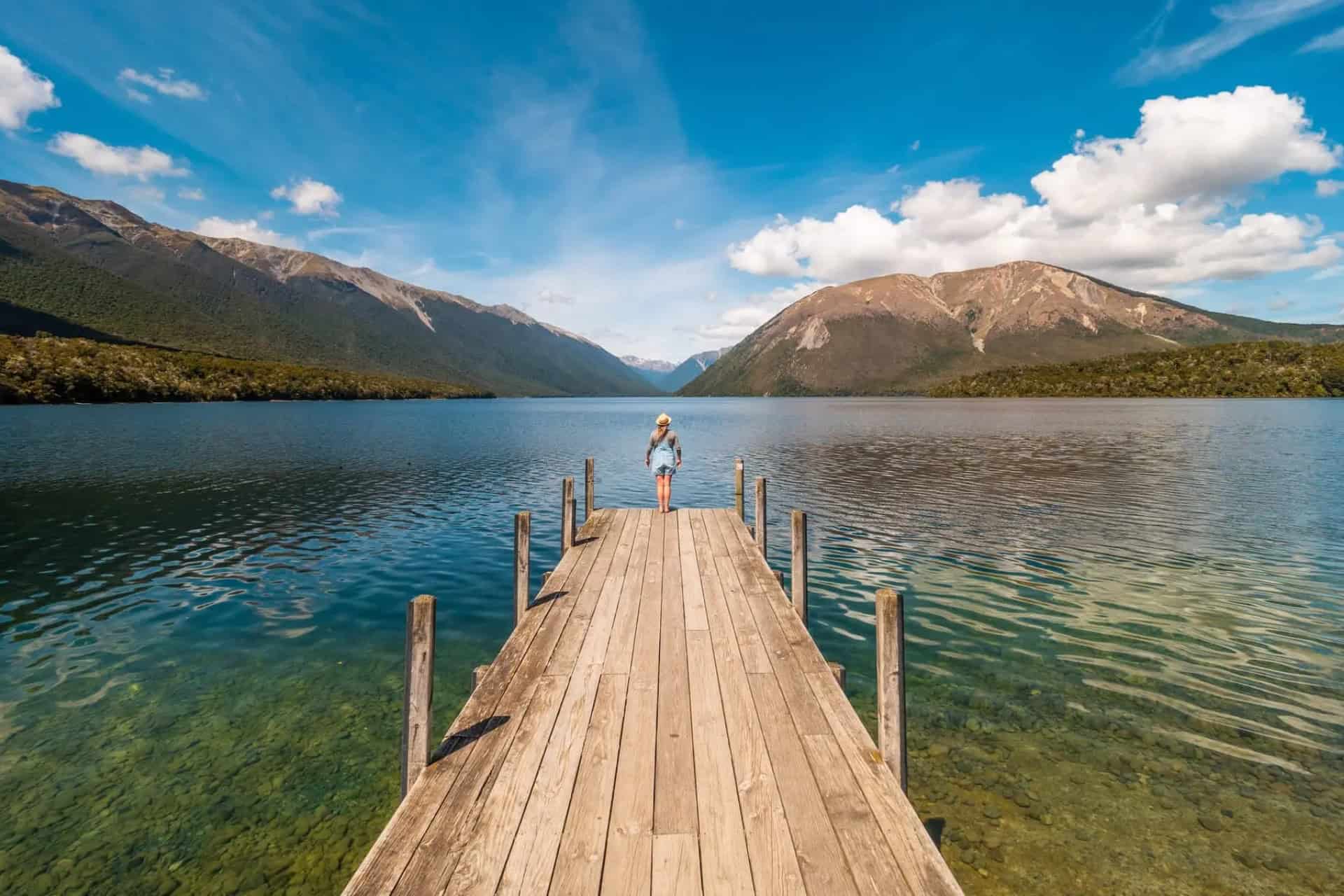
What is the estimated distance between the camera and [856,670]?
11.1 meters

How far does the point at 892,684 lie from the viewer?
576cm

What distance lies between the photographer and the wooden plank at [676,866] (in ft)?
12.6

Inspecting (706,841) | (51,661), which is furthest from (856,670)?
(51,661)

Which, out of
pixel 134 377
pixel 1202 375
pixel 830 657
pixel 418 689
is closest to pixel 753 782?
pixel 418 689

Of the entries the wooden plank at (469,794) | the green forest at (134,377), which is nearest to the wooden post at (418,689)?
the wooden plank at (469,794)

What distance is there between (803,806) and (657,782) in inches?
46.9

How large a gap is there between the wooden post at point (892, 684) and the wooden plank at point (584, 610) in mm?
3617

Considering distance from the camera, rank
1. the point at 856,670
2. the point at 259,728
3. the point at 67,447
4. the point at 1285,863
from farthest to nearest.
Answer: the point at 67,447
the point at 856,670
the point at 259,728
the point at 1285,863

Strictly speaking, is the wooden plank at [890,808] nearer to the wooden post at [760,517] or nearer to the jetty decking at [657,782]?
the jetty decking at [657,782]

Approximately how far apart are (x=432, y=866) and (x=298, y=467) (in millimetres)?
40611

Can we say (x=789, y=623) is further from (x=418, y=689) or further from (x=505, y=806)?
(x=418, y=689)

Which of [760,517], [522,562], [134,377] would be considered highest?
[134,377]

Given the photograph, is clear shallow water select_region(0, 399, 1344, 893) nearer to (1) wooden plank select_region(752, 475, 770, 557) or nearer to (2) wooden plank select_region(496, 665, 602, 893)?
(1) wooden plank select_region(752, 475, 770, 557)

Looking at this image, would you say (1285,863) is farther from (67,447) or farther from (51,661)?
(67,447)
